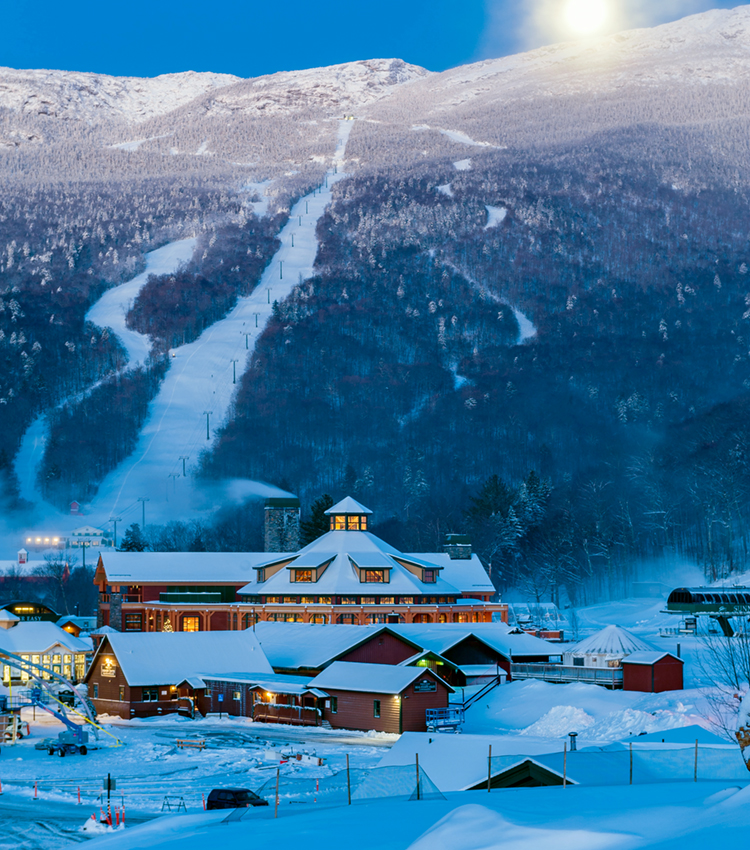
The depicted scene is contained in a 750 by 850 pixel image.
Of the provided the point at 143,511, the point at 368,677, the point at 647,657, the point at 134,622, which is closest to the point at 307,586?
the point at 134,622

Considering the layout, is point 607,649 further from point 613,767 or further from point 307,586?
point 613,767

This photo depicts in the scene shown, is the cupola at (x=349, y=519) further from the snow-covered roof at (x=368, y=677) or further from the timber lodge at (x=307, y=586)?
the snow-covered roof at (x=368, y=677)

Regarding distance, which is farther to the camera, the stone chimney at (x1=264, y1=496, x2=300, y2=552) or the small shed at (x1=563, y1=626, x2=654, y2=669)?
the stone chimney at (x1=264, y1=496, x2=300, y2=552)

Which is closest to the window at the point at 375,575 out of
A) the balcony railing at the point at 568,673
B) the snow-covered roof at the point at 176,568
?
the snow-covered roof at the point at 176,568

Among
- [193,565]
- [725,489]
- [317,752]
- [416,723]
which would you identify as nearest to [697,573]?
[725,489]

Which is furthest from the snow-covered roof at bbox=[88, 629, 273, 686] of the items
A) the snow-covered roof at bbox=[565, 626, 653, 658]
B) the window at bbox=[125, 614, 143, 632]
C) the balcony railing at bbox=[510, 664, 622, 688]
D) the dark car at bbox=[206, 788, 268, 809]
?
the dark car at bbox=[206, 788, 268, 809]

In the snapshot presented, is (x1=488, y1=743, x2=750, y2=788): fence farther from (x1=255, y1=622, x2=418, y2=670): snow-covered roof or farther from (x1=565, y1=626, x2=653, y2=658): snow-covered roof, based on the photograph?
(x1=255, y1=622, x2=418, y2=670): snow-covered roof
